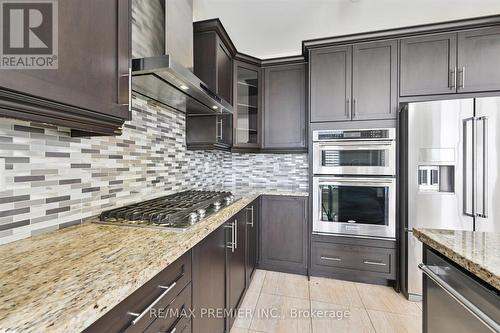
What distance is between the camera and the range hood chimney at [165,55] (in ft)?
3.75

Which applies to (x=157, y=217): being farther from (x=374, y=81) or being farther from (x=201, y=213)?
(x=374, y=81)

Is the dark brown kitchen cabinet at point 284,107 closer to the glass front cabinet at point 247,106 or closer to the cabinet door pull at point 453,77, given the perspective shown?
the glass front cabinet at point 247,106

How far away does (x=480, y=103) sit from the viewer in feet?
6.23

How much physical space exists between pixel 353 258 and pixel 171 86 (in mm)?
2331

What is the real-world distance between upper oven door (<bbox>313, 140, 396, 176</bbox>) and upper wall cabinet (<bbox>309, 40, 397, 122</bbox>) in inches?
11.0

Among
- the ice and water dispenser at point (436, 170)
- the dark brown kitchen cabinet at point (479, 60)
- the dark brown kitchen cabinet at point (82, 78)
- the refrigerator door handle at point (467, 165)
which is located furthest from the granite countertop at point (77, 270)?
the dark brown kitchen cabinet at point (479, 60)

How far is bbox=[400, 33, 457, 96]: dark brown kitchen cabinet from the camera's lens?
2154mm

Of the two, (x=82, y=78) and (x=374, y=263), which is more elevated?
(x=82, y=78)

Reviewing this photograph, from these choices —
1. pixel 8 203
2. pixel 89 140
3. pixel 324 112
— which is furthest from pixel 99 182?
pixel 324 112

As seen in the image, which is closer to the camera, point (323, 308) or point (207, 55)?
point (323, 308)

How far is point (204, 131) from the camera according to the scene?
7.28 ft

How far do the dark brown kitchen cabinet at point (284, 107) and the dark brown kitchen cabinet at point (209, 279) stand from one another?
1.64 meters

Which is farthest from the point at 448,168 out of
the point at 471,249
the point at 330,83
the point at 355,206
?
the point at 471,249

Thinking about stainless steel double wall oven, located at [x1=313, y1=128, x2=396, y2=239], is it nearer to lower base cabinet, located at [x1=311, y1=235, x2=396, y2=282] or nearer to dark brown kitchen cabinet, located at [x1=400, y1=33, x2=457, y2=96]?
lower base cabinet, located at [x1=311, y1=235, x2=396, y2=282]
